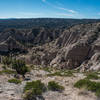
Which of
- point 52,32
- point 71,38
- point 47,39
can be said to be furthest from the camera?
point 52,32

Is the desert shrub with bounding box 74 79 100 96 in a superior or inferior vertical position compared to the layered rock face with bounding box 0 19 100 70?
superior

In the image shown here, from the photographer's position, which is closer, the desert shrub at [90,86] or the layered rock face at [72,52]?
the desert shrub at [90,86]

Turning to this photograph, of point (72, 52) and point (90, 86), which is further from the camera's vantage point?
point (72, 52)

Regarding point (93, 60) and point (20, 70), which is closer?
point (20, 70)

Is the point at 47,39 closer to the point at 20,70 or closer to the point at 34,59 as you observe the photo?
the point at 34,59

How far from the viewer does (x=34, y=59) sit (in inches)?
1850

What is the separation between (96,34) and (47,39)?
121 ft

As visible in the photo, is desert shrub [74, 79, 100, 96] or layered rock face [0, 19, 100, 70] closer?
desert shrub [74, 79, 100, 96]

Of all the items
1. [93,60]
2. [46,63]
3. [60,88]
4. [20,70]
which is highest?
[60,88]

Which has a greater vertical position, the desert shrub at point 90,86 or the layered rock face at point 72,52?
the desert shrub at point 90,86

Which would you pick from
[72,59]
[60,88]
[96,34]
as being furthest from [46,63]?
[60,88]

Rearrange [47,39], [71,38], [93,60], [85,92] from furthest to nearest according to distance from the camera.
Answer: [47,39]
[71,38]
[93,60]
[85,92]

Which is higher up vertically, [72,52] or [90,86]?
[90,86]

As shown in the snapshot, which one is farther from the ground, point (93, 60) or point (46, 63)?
point (93, 60)
